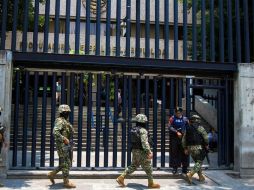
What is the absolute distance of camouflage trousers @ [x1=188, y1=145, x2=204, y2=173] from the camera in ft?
29.9

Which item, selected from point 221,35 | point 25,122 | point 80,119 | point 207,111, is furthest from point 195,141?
point 207,111

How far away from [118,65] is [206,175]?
364 cm

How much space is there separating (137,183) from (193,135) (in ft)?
5.72

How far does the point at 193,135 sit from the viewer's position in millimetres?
9203

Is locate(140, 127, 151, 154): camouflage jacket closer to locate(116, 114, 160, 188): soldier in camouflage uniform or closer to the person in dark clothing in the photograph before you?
locate(116, 114, 160, 188): soldier in camouflage uniform

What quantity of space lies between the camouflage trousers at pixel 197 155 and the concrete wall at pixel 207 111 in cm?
867

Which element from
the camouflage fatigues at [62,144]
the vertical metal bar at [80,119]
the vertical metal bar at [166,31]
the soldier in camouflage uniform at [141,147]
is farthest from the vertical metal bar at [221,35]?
the camouflage fatigues at [62,144]

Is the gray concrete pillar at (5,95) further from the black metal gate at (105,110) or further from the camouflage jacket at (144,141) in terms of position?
the camouflage jacket at (144,141)

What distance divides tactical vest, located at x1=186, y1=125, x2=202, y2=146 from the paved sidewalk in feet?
3.23

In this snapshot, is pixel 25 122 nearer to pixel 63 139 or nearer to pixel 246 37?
pixel 63 139

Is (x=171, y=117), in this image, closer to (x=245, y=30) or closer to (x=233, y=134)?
(x=233, y=134)

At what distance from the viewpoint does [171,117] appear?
10.1 meters

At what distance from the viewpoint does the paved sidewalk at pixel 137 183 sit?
8610mm

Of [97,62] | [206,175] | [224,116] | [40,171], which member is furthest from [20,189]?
[224,116]
